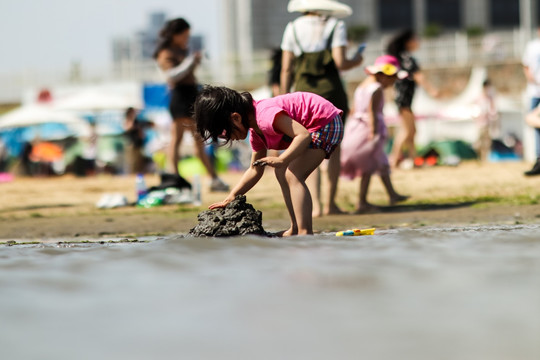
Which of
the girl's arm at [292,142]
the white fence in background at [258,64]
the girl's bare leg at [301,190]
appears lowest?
the girl's bare leg at [301,190]

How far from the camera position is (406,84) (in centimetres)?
1250

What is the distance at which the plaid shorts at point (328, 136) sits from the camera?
5512 millimetres

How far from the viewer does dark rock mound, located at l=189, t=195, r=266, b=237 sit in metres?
5.14

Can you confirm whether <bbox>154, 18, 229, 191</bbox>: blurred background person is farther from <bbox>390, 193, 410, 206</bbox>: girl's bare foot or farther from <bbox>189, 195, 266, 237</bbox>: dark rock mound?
<bbox>189, 195, 266, 237</bbox>: dark rock mound

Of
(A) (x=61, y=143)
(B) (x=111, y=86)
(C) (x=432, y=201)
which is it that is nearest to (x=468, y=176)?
(C) (x=432, y=201)

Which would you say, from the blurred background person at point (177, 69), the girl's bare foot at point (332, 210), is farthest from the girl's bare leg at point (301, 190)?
the blurred background person at point (177, 69)

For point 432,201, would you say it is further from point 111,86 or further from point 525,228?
point 111,86

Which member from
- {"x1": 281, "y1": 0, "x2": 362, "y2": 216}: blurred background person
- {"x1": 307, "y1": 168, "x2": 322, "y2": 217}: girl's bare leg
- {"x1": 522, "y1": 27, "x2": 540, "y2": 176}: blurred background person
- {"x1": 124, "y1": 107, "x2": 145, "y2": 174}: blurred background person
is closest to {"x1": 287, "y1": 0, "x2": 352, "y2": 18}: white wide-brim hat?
{"x1": 281, "y1": 0, "x2": 362, "y2": 216}: blurred background person

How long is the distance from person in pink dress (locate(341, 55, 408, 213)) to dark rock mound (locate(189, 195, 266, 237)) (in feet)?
9.01

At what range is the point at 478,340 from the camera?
2553mm

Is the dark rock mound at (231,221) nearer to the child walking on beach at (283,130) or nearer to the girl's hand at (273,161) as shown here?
the child walking on beach at (283,130)

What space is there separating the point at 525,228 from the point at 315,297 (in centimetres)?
255

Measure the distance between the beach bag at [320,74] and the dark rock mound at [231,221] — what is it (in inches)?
93.3

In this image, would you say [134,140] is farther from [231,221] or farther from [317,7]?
[231,221]
